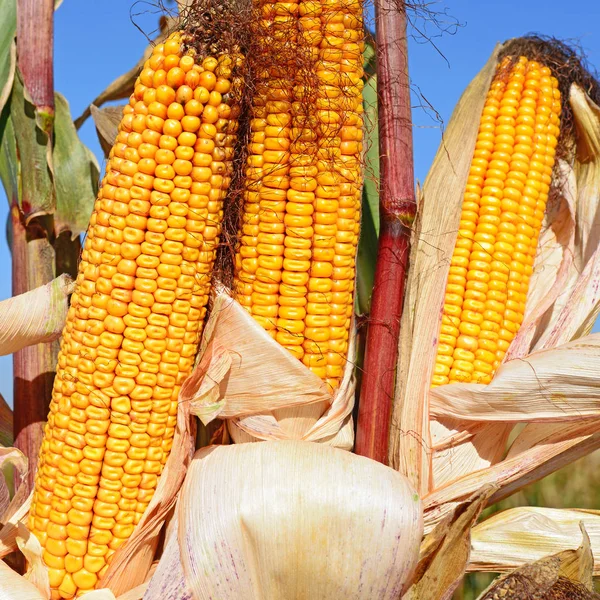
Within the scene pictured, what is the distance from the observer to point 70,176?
1.89 meters

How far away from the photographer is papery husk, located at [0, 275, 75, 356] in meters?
1.42

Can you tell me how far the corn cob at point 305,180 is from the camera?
1.30 metres

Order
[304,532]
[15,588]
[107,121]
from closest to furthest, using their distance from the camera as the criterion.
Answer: [304,532] → [15,588] → [107,121]

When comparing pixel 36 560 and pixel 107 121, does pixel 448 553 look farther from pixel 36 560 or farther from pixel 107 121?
pixel 107 121

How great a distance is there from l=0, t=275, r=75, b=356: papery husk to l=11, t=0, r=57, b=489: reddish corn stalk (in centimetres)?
22

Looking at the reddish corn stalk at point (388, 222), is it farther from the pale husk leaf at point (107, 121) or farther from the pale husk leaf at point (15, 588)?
the pale husk leaf at point (107, 121)

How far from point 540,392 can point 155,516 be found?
34.6 inches

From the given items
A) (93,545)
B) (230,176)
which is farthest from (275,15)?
(93,545)

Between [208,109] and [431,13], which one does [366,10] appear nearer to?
[431,13]

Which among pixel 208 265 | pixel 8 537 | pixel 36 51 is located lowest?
pixel 8 537

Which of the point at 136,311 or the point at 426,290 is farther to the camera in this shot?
the point at 426,290

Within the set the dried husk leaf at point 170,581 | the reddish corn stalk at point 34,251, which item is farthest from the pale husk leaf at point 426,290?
the reddish corn stalk at point 34,251

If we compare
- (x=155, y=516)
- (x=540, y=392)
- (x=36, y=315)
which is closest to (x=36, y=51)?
(x=36, y=315)

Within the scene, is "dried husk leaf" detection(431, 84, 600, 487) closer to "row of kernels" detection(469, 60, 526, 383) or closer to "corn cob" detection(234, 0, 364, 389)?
"row of kernels" detection(469, 60, 526, 383)
